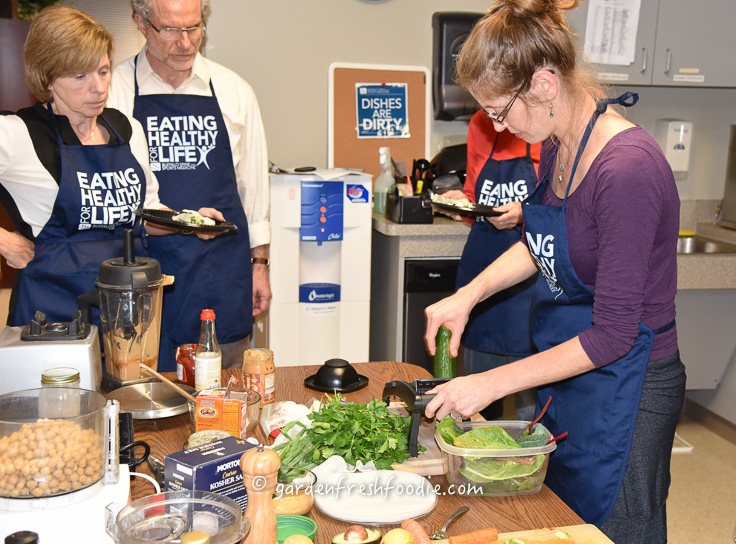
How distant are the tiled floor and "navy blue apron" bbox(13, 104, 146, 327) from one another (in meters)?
2.27

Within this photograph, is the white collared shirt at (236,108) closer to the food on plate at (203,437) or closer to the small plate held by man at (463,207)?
the small plate held by man at (463,207)

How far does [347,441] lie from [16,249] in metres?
1.20

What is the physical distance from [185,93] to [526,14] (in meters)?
1.45

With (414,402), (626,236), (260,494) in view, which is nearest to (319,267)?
(414,402)

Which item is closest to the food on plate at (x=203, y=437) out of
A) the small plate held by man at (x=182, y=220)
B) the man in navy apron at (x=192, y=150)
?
the small plate held by man at (x=182, y=220)

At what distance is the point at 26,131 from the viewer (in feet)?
6.38

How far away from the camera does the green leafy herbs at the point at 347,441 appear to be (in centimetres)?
129

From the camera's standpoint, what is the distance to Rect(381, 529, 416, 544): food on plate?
1031mm

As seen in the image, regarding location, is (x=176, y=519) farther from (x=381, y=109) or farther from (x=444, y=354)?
(x=381, y=109)

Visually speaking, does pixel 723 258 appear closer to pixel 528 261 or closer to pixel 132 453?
pixel 528 261

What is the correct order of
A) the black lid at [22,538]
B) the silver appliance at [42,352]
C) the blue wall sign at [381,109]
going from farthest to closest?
the blue wall sign at [381,109]
the silver appliance at [42,352]
the black lid at [22,538]

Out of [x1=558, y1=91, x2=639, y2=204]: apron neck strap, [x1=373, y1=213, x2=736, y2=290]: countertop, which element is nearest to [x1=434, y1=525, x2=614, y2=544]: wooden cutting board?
[x1=558, y1=91, x2=639, y2=204]: apron neck strap

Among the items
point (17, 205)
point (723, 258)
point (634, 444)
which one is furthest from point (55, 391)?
point (723, 258)

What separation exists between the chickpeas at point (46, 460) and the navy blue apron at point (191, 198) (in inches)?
50.2
